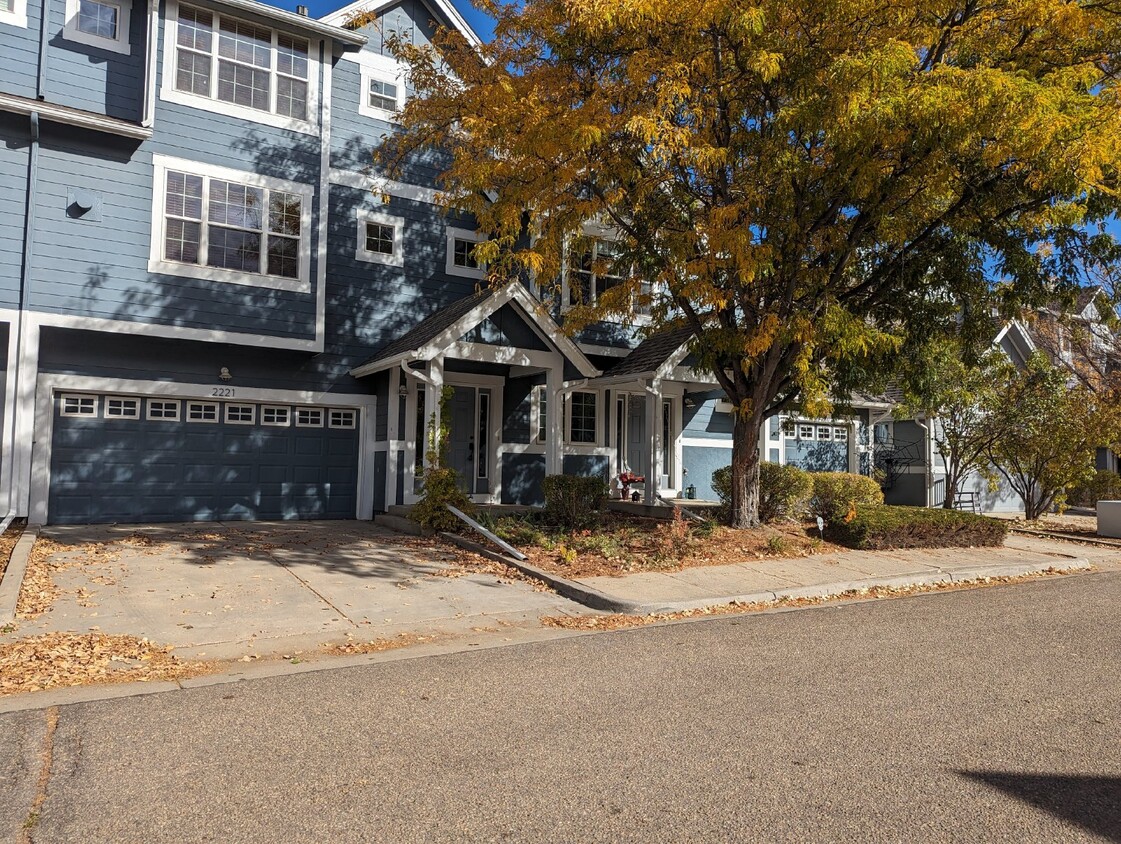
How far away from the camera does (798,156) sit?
11.2 m

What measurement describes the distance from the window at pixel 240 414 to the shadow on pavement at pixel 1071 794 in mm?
13552

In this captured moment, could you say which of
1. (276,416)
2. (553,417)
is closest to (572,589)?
(553,417)

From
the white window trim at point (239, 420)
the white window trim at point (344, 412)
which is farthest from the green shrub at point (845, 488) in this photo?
the white window trim at point (239, 420)

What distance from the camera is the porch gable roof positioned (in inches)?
535

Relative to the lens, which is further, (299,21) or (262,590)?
(299,21)

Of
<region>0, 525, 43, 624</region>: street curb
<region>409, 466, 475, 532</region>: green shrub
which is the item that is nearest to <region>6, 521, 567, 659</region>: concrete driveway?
<region>0, 525, 43, 624</region>: street curb

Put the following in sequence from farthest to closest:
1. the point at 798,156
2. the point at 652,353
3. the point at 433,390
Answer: the point at 652,353, the point at 433,390, the point at 798,156

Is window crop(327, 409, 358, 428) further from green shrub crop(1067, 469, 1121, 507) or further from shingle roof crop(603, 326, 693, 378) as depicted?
green shrub crop(1067, 469, 1121, 507)

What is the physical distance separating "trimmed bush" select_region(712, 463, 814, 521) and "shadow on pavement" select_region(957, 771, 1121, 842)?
9.62 meters

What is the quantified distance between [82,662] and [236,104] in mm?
11401

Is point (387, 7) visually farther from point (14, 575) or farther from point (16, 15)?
point (14, 575)

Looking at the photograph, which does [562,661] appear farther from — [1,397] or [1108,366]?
[1108,366]

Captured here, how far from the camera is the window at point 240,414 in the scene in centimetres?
1498

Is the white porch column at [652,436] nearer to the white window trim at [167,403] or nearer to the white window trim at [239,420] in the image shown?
the white window trim at [239,420]
